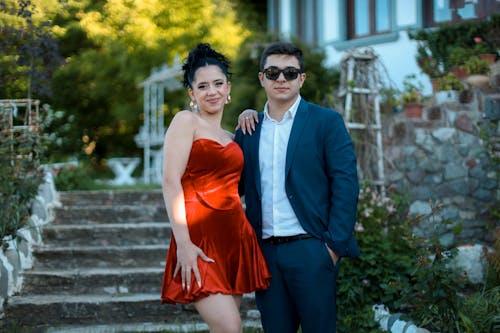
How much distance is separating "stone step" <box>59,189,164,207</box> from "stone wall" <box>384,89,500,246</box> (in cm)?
269

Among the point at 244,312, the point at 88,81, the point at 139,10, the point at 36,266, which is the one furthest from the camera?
the point at 88,81

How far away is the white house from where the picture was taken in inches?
352

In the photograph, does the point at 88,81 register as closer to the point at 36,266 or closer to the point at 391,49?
Result: the point at 391,49

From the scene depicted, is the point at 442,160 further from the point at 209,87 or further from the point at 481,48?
the point at 209,87

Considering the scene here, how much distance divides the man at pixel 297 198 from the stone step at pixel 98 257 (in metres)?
3.08

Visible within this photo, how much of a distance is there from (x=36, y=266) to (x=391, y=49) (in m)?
6.18

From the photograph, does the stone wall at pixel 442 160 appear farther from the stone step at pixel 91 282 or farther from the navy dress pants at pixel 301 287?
the navy dress pants at pixel 301 287

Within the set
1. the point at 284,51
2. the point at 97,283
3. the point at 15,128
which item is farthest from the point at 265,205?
the point at 15,128

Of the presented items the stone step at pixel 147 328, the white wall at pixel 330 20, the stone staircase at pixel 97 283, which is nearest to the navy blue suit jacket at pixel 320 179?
the stone step at pixel 147 328

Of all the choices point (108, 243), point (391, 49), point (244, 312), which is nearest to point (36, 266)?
point (108, 243)

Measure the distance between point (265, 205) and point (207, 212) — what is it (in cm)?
31

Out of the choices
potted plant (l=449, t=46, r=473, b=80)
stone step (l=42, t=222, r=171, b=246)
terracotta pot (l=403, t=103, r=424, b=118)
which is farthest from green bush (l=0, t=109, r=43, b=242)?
potted plant (l=449, t=46, r=473, b=80)

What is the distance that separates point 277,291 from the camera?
3.13 metres

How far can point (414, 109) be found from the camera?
7020 mm
